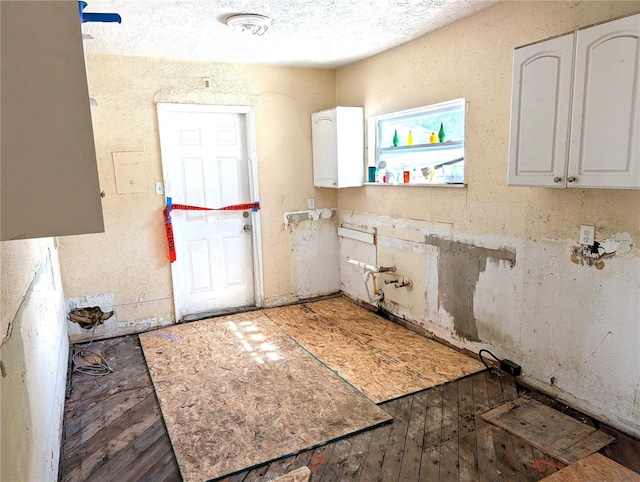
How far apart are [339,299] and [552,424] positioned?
8.97 ft

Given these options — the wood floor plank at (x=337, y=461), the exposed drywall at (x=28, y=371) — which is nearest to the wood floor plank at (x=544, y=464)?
the wood floor plank at (x=337, y=461)

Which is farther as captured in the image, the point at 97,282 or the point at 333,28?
the point at 97,282

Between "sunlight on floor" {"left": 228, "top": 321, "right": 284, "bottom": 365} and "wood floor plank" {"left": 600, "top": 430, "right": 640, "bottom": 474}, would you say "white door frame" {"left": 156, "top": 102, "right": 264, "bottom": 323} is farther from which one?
"wood floor plank" {"left": 600, "top": 430, "right": 640, "bottom": 474}

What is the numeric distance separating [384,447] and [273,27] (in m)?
2.90

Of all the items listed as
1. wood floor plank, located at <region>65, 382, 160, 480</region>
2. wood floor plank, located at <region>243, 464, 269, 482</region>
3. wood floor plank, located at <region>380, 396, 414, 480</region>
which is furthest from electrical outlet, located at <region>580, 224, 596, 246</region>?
wood floor plank, located at <region>65, 382, 160, 480</region>

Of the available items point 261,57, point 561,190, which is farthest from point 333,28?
point 561,190

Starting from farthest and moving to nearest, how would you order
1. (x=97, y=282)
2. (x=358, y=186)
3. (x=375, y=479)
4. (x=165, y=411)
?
1. (x=358, y=186)
2. (x=97, y=282)
3. (x=165, y=411)
4. (x=375, y=479)

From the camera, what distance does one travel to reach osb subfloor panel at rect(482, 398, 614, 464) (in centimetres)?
222

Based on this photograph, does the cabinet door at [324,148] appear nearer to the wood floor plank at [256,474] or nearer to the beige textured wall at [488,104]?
the beige textured wall at [488,104]

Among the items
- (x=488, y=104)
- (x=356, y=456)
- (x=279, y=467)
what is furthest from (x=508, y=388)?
(x=488, y=104)

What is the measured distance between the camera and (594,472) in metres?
2.04

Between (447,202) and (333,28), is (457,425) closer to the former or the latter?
(447,202)

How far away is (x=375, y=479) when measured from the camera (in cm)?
207

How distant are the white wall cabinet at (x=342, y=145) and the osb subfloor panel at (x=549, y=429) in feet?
8.25
